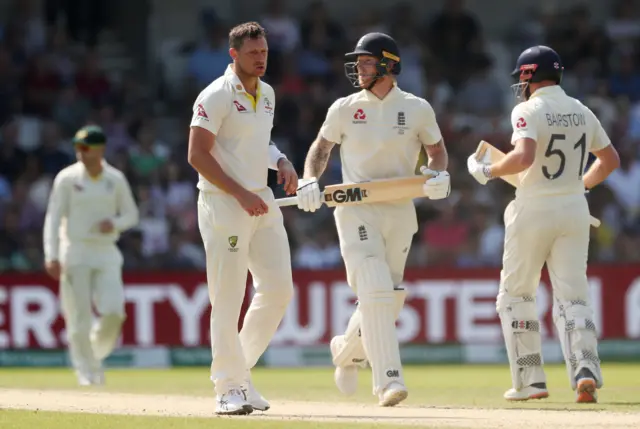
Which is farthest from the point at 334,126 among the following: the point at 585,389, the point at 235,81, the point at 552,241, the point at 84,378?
the point at 84,378

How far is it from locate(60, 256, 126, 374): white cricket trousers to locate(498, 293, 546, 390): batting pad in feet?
15.6

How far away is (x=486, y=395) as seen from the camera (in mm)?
10133

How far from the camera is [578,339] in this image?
8898 mm

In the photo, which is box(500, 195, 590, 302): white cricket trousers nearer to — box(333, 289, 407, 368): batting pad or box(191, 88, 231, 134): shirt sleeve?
box(333, 289, 407, 368): batting pad

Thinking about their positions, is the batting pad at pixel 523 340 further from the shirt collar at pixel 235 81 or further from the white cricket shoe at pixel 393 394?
the shirt collar at pixel 235 81

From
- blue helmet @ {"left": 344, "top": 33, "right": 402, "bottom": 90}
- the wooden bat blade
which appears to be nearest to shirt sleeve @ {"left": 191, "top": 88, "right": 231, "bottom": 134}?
the wooden bat blade

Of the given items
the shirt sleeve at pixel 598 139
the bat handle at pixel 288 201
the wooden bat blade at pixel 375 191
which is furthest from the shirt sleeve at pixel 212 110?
the shirt sleeve at pixel 598 139

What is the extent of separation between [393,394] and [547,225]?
1534 millimetres

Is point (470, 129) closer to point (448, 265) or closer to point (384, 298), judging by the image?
point (448, 265)

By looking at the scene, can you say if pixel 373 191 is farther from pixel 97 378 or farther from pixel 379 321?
pixel 97 378

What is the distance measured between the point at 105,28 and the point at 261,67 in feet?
42.3

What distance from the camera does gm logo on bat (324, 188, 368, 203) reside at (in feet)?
A: 28.6

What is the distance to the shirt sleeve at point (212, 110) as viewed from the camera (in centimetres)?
790

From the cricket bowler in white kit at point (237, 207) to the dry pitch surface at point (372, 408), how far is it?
1.12ft
